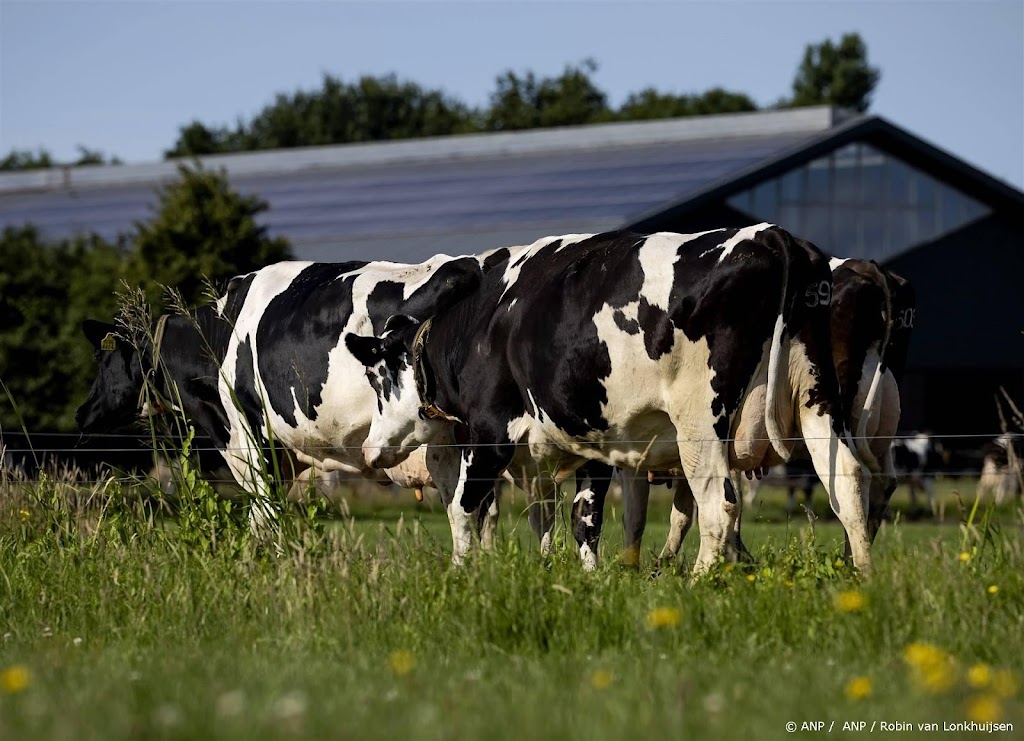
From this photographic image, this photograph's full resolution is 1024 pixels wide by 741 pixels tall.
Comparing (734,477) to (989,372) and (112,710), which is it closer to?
(112,710)

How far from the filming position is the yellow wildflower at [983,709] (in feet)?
13.8

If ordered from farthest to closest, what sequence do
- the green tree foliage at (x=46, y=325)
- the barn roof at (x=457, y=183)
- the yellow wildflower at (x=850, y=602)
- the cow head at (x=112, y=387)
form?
1. the barn roof at (x=457, y=183)
2. the green tree foliage at (x=46, y=325)
3. the cow head at (x=112, y=387)
4. the yellow wildflower at (x=850, y=602)

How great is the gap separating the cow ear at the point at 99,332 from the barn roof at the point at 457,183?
43.0 feet

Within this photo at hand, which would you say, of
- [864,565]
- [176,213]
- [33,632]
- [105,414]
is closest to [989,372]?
[176,213]

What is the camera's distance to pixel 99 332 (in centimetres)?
1323

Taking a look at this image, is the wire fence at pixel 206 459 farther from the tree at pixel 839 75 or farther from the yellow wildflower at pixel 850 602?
the tree at pixel 839 75

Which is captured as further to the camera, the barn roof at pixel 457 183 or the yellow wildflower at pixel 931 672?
the barn roof at pixel 457 183

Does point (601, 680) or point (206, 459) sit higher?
point (601, 680)

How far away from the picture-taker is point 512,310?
944 centimetres

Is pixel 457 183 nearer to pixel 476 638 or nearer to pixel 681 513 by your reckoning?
pixel 681 513

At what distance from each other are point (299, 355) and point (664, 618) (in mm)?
6098

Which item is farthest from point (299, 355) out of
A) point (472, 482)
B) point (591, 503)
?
point (591, 503)

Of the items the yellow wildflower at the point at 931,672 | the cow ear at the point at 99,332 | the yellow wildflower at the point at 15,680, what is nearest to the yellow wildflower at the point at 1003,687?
the yellow wildflower at the point at 931,672

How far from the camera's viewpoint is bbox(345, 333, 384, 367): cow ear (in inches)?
421
